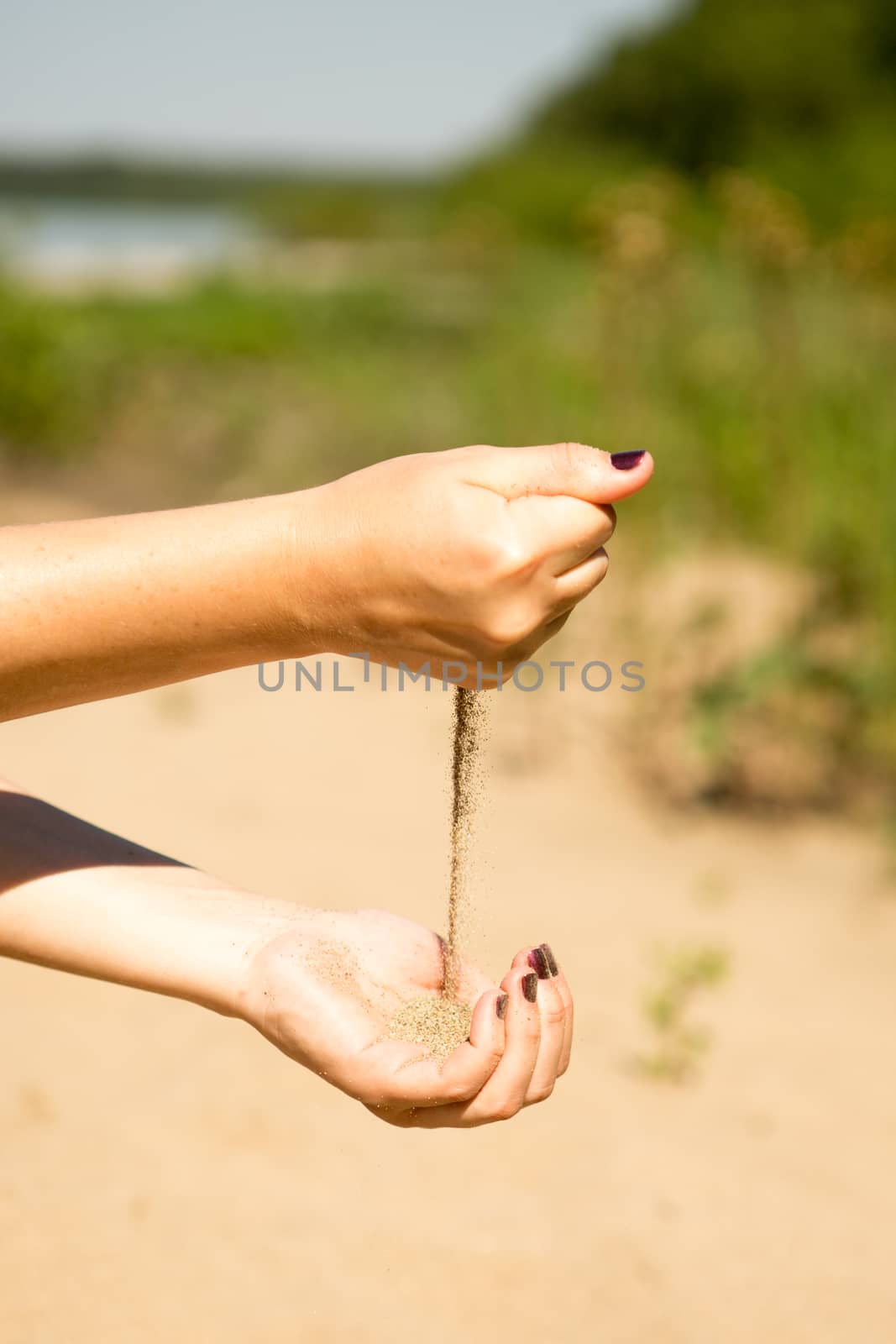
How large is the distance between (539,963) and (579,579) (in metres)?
0.47

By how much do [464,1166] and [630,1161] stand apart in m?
0.29

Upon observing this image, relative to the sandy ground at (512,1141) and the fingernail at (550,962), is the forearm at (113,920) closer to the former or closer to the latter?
the fingernail at (550,962)

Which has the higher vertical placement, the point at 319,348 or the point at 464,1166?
the point at 319,348

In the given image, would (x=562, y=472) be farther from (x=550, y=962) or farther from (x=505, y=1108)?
(x=505, y=1108)

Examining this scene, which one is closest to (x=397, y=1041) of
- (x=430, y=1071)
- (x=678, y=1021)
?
(x=430, y=1071)

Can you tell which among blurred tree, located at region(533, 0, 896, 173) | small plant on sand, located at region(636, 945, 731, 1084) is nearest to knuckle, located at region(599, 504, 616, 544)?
small plant on sand, located at region(636, 945, 731, 1084)

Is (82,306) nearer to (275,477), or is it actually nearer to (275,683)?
(275,477)

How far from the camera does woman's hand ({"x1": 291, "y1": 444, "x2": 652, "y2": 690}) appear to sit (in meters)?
1.10

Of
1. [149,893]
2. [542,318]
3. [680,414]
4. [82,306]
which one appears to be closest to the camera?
[149,893]

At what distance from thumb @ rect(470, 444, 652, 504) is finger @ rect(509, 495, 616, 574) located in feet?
0.03

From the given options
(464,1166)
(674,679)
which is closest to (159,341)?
(674,679)

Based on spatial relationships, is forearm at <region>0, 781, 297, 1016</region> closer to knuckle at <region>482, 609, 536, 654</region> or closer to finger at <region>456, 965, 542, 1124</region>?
finger at <region>456, 965, 542, 1124</region>

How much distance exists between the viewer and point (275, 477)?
22.1 ft

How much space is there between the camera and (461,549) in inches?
42.8
